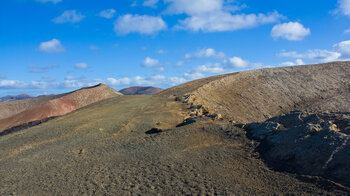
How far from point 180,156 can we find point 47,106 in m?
40.5

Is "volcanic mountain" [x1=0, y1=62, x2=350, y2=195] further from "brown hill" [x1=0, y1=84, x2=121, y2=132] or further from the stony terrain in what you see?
"brown hill" [x1=0, y1=84, x2=121, y2=132]

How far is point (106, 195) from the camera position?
28.0 feet

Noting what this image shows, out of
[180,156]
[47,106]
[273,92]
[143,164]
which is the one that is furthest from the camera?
[47,106]

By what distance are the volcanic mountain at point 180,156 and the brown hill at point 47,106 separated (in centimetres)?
2531

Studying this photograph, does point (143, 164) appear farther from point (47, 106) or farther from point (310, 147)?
point (47, 106)

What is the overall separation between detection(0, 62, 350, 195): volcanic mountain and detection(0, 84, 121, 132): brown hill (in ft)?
83.0

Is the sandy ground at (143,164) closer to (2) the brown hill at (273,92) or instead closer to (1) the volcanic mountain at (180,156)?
(1) the volcanic mountain at (180,156)

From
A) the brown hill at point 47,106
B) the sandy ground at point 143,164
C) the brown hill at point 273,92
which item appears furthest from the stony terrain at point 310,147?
the brown hill at point 47,106

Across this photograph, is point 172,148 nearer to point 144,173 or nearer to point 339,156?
point 144,173

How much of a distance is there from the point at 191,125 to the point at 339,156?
29.8ft

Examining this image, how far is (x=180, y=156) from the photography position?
38.2ft

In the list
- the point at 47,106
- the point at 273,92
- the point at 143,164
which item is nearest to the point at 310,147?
the point at 143,164

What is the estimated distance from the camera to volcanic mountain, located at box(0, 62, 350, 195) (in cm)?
839

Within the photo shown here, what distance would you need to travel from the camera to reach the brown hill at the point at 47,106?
133 ft
